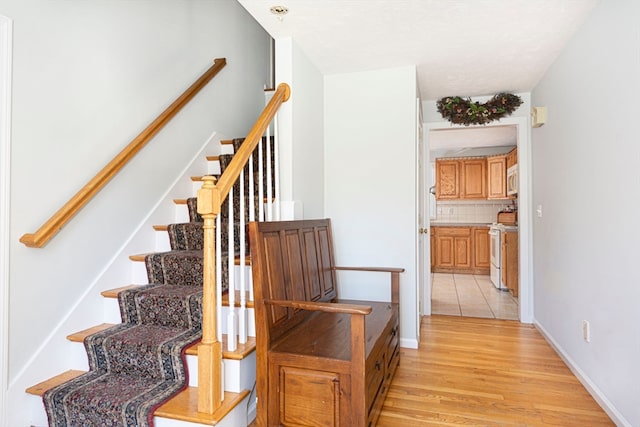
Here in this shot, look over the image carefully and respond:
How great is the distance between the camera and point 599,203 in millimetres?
2164

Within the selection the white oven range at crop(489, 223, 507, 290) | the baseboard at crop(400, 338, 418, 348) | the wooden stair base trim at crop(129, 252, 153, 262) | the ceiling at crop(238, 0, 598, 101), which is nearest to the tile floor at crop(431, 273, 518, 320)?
the white oven range at crop(489, 223, 507, 290)

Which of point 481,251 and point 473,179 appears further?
point 473,179

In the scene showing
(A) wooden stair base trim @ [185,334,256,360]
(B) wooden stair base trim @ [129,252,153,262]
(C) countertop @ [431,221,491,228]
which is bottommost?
(A) wooden stair base trim @ [185,334,256,360]

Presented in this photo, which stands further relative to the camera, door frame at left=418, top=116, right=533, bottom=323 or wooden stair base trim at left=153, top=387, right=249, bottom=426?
door frame at left=418, top=116, right=533, bottom=323

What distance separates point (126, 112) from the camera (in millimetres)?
2482

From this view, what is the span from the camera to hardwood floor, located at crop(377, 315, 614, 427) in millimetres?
2059

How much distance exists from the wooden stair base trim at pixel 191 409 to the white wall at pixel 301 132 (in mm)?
1229

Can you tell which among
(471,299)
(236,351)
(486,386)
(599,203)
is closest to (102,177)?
(236,351)

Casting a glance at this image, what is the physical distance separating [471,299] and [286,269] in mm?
3685

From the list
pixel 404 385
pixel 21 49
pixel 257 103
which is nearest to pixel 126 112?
pixel 21 49

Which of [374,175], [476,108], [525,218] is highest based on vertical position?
[476,108]

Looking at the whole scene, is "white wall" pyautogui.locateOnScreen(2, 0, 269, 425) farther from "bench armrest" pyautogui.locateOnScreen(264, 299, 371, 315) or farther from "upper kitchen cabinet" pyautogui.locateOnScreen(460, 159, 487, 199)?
"upper kitchen cabinet" pyautogui.locateOnScreen(460, 159, 487, 199)

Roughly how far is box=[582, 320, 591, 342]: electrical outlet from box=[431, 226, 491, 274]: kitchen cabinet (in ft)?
15.2

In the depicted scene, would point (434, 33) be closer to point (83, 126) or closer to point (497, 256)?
point (83, 126)
